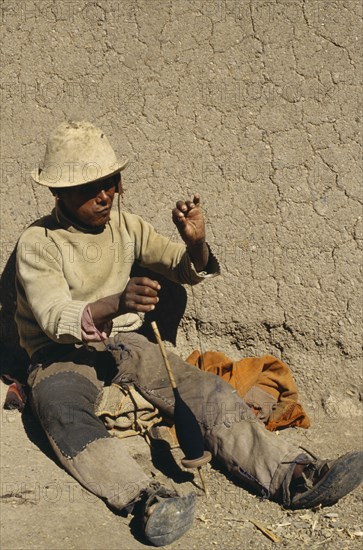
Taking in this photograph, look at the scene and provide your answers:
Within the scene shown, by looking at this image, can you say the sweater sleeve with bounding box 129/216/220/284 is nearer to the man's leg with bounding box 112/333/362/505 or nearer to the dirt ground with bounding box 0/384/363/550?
the man's leg with bounding box 112/333/362/505

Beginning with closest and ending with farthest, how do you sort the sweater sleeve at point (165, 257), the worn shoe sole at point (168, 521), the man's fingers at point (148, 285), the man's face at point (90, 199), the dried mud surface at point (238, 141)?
the worn shoe sole at point (168, 521)
the man's fingers at point (148, 285)
the man's face at point (90, 199)
the sweater sleeve at point (165, 257)
the dried mud surface at point (238, 141)

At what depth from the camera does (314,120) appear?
4.27 meters

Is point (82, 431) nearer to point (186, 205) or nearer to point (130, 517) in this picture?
point (130, 517)

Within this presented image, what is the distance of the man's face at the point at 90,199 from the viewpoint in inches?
154

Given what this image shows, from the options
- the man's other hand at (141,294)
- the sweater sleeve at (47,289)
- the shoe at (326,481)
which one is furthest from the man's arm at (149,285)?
the shoe at (326,481)

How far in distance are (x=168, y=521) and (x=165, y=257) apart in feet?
4.23

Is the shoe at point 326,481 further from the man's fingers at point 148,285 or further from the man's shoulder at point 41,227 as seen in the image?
the man's shoulder at point 41,227

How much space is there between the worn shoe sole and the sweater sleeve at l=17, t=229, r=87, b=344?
29.0 inches

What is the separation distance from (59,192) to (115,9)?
3.28ft

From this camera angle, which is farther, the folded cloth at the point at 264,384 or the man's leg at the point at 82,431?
the folded cloth at the point at 264,384

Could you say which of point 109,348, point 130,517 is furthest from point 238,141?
point 130,517

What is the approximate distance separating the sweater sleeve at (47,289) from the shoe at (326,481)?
3.38 ft

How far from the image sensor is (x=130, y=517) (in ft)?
11.5

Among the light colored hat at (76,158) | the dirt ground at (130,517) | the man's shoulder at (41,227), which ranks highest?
the light colored hat at (76,158)
